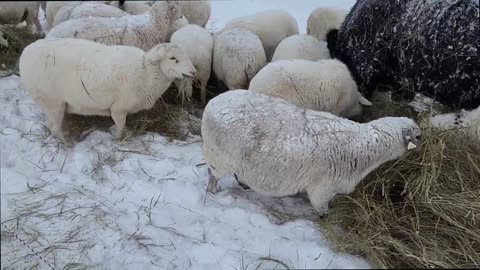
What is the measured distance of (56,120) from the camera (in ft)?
13.7

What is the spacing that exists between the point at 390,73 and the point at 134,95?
2.39m

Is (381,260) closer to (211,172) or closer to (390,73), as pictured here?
(211,172)

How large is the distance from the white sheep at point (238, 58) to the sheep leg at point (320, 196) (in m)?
1.74

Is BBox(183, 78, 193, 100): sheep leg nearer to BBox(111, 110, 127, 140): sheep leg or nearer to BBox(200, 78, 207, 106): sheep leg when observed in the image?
BBox(200, 78, 207, 106): sheep leg

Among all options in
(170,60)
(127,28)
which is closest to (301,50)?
(170,60)

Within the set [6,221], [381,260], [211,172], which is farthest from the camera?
[211,172]

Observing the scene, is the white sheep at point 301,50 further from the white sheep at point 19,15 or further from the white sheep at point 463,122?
the white sheep at point 19,15

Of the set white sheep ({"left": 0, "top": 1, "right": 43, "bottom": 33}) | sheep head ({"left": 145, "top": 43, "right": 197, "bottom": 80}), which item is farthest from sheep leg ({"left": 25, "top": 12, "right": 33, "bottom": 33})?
sheep head ({"left": 145, "top": 43, "right": 197, "bottom": 80})

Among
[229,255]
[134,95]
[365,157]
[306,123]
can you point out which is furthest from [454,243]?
[134,95]

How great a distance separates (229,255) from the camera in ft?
10.4

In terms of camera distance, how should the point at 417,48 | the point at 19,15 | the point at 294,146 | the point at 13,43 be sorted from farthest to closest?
1. the point at 19,15
2. the point at 13,43
3. the point at 417,48
4. the point at 294,146

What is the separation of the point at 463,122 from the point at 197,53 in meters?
2.49

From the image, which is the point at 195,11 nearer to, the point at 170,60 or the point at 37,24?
the point at 37,24

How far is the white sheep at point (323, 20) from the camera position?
18.9ft
